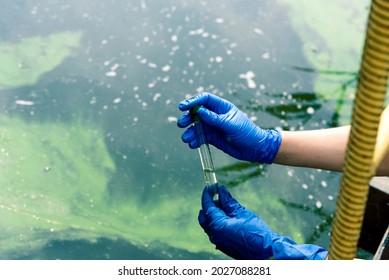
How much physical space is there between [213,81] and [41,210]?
929mm

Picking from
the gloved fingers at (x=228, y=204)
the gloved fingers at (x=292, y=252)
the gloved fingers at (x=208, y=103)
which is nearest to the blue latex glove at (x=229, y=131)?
the gloved fingers at (x=208, y=103)

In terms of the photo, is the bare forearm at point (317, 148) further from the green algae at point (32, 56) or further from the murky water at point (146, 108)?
the green algae at point (32, 56)

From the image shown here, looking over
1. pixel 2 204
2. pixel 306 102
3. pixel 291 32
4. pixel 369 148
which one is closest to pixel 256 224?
pixel 369 148

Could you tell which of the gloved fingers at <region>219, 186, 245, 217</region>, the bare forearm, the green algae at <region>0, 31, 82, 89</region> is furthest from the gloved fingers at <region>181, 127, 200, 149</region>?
the green algae at <region>0, 31, 82, 89</region>

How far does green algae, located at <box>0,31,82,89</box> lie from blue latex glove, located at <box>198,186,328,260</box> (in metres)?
1.31

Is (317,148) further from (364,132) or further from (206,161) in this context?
(364,132)

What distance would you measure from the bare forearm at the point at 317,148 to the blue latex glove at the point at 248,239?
29cm

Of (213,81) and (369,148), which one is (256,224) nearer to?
(369,148)

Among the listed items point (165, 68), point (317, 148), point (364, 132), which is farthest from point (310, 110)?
point (364, 132)

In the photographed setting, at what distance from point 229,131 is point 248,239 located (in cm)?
30

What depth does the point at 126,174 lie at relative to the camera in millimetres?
2199

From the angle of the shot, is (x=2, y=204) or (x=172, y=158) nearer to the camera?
(x=2, y=204)

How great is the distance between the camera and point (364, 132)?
674 mm
